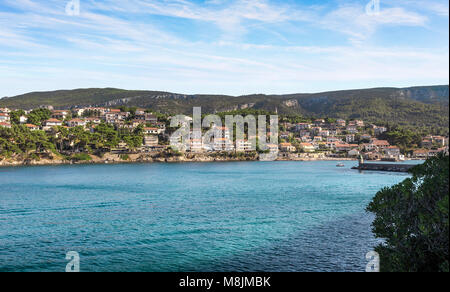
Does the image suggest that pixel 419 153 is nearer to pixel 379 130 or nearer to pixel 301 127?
pixel 379 130

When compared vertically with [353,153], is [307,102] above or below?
above

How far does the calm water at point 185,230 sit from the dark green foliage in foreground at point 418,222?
3.77 metres

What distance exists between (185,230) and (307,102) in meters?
182

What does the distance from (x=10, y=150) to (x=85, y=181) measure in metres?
37.4

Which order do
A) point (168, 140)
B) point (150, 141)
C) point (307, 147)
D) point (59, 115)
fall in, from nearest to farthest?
point (150, 141)
point (168, 140)
point (307, 147)
point (59, 115)

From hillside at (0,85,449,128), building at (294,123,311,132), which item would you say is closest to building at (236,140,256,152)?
building at (294,123,311,132)

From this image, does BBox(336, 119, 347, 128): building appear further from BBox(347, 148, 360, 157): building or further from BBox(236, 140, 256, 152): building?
BBox(236, 140, 256, 152): building

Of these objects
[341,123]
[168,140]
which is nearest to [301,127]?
[341,123]

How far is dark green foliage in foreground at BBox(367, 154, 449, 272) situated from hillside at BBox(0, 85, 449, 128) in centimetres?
12933

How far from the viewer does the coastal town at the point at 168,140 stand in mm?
86250

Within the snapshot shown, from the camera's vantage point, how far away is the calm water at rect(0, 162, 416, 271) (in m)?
15.3

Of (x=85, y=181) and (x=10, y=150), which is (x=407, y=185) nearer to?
(x=85, y=181)

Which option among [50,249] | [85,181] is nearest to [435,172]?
[50,249]

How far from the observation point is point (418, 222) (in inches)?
416
